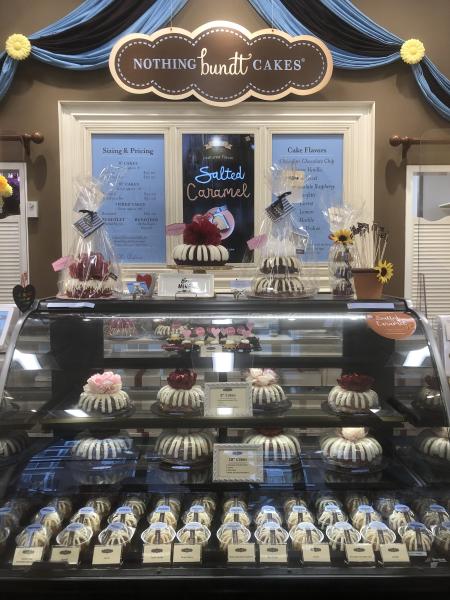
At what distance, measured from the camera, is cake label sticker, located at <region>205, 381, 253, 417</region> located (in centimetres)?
215

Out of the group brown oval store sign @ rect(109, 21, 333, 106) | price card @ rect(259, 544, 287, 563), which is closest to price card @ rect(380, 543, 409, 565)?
price card @ rect(259, 544, 287, 563)

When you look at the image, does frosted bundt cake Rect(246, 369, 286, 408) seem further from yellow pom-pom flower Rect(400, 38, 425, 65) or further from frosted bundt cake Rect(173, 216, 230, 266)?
yellow pom-pom flower Rect(400, 38, 425, 65)

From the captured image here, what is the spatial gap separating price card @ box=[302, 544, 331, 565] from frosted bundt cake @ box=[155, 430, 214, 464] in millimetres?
535

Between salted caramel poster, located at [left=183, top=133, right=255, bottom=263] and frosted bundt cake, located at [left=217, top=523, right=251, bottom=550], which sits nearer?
frosted bundt cake, located at [left=217, top=523, right=251, bottom=550]

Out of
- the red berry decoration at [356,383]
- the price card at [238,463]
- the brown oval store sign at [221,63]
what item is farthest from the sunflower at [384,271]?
the brown oval store sign at [221,63]

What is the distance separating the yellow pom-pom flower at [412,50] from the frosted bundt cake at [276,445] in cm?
325

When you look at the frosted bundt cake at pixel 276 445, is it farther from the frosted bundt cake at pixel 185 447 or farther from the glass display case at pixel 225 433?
the frosted bundt cake at pixel 185 447

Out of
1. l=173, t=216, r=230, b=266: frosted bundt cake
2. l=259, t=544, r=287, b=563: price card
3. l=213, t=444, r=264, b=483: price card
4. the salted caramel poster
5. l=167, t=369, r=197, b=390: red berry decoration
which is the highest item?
the salted caramel poster

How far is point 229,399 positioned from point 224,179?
2.57 metres

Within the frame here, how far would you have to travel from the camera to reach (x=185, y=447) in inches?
87.5

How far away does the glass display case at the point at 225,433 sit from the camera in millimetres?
1938

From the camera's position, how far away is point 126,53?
4.11 meters

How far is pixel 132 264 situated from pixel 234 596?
9.94 feet

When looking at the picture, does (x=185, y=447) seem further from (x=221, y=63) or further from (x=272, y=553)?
(x=221, y=63)
